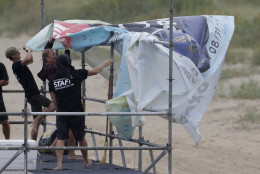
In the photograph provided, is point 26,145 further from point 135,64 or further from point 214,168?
point 214,168

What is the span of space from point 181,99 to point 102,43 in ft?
4.63

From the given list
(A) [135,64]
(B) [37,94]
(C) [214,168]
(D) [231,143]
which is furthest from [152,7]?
(A) [135,64]

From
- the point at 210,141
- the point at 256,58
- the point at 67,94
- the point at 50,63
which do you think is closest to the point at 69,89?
the point at 67,94

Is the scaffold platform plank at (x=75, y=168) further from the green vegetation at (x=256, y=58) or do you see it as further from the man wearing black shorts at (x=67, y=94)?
the green vegetation at (x=256, y=58)

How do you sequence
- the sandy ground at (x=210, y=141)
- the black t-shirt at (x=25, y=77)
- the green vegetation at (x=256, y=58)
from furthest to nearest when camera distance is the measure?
the green vegetation at (x=256, y=58) < the sandy ground at (x=210, y=141) < the black t-shirt at (x=25, y=77)

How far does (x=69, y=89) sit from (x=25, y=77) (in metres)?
1.48

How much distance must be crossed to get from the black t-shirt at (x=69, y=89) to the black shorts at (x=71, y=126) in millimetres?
123

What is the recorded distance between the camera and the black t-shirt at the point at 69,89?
342 inches

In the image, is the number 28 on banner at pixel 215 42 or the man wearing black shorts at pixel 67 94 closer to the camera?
the man wearing black shorts at pixel 67 94

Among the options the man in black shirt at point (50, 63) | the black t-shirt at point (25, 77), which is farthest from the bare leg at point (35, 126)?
the man in black shirt at point (50, 63)

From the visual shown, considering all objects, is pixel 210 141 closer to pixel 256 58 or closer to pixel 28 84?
pixel 256 58

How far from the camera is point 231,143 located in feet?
49.6

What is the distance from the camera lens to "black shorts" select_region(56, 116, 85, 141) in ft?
29.0

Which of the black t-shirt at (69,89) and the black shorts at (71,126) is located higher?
the black t-shirt at (69,89)
